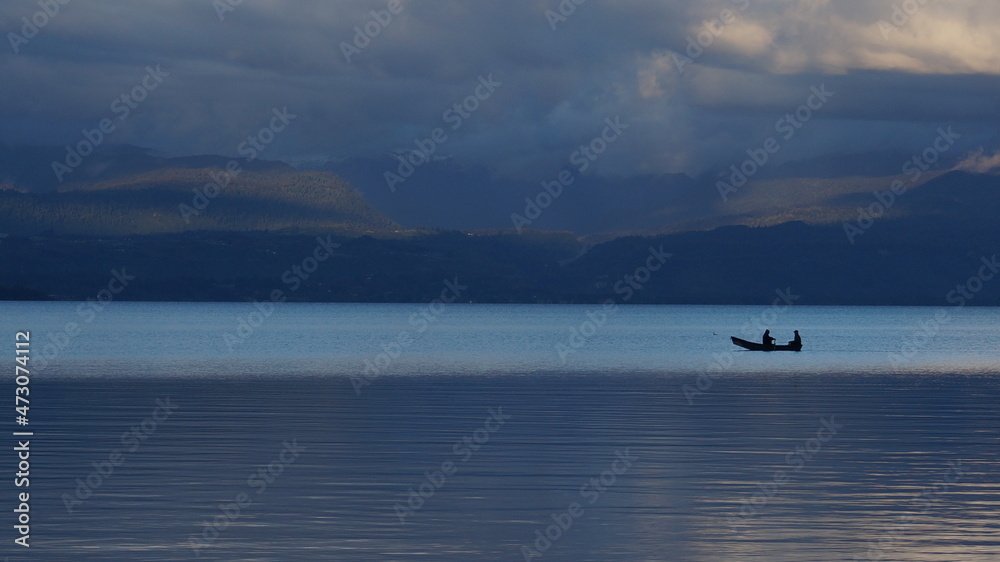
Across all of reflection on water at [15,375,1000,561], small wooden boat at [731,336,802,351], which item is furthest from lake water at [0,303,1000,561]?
small wooden boat at [731,336,802,351]

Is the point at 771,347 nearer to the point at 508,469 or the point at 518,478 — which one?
the point at 508,469

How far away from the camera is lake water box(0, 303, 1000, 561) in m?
23.8

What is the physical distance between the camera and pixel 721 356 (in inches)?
4304

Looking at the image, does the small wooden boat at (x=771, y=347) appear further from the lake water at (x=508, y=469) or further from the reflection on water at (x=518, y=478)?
the reflection on water at (x=518, y=478)

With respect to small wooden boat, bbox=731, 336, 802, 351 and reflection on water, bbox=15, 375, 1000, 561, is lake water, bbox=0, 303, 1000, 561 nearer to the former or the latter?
reflection on water, bbox=15, 375, 1000, 561

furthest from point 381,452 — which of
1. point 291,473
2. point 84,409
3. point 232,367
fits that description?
point 232,367

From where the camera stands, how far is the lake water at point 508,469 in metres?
23.8

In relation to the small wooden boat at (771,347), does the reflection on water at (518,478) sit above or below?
below

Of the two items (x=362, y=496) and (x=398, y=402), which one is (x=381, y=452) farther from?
(x=398, y=402)

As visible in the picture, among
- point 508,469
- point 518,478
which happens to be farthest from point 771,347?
point 518,478

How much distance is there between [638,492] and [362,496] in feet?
21.0

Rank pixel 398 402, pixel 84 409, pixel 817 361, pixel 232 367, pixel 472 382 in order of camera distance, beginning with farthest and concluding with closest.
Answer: pixel 817 361, pixel 232 367, pixel 472 382, pixel 398 402, pixel 84 409

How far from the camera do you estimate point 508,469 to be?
3347 cm

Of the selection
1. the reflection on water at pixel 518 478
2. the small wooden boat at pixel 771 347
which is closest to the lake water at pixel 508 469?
the reflection on water at pixel 518 478
